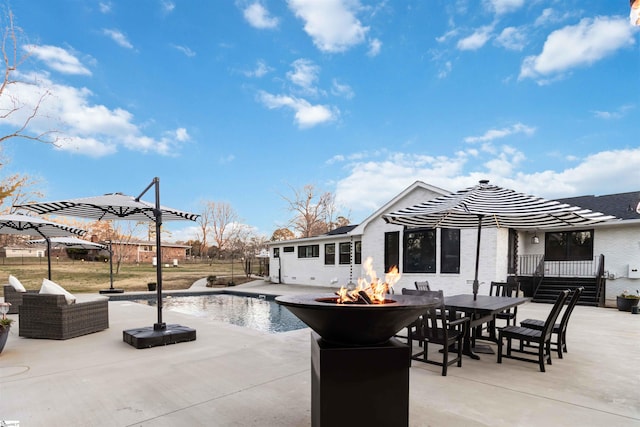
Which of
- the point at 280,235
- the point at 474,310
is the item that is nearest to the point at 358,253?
the point at 474,310

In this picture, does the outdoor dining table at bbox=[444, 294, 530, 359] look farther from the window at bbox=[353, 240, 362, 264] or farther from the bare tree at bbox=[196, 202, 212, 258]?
the bare tree at bbox=[196, 202, 212, 258]

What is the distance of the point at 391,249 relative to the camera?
46.0 ft

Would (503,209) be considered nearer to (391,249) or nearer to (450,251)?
(450,251)

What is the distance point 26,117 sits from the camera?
1098 cm

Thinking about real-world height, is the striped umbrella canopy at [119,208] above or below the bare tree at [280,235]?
above

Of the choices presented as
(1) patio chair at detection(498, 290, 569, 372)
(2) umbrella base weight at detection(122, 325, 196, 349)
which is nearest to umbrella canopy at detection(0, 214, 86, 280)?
(2) umbrella base weight at detection(122, 325, 196, 349)

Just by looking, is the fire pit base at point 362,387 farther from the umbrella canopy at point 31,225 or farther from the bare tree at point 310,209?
the bare tree at point 310,209

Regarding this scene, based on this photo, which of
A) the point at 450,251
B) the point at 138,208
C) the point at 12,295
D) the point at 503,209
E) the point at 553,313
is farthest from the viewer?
the point at 450,251

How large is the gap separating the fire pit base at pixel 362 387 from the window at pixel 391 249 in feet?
39.2

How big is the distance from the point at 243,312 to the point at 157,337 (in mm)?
5365

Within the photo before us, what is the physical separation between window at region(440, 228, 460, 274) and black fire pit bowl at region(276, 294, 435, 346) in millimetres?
10764

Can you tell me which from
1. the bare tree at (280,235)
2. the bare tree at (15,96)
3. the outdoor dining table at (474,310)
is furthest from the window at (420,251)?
the bare tree at (280,235)

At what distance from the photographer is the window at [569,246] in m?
12.0

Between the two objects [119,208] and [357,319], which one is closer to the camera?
[357,319]
